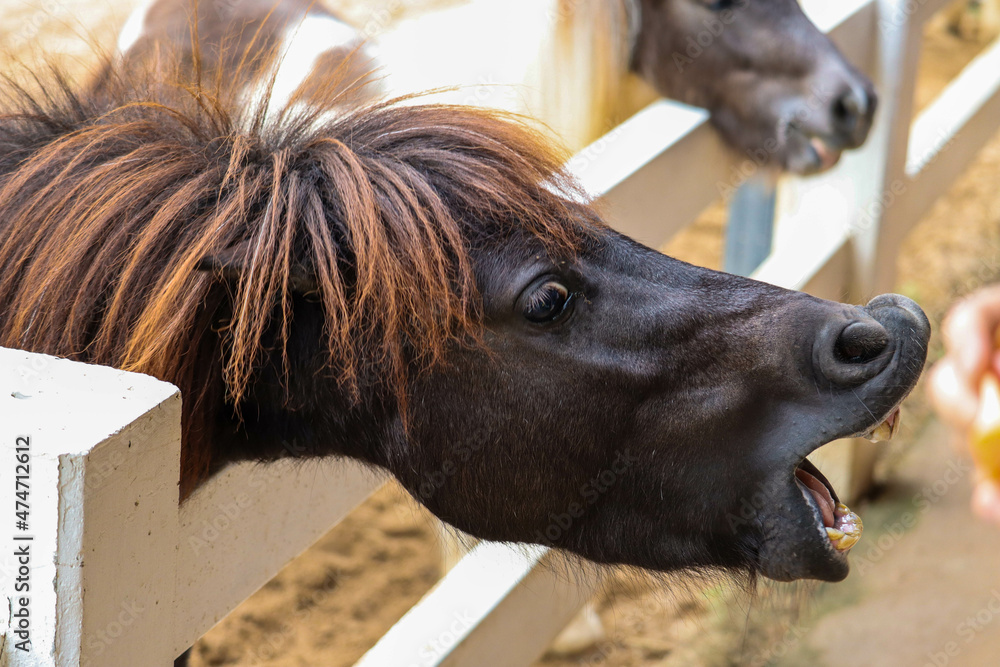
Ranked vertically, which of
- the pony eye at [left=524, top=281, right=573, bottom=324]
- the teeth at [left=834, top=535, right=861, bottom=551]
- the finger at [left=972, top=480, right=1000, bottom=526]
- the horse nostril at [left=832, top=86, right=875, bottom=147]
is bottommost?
the horse nostril at [left=832, top=86, right=875, bottom=147]

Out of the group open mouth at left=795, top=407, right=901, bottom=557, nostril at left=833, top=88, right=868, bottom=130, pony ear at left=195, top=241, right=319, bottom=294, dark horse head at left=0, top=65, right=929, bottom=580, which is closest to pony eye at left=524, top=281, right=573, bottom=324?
dark horse head at left=0, top=65, right=929, bottom=580

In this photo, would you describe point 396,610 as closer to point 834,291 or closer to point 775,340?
point 834,291

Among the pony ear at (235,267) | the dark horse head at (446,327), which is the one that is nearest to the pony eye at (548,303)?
the dark horse head at (446,327)

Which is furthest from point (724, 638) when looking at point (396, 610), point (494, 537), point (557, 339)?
point (557, 339)

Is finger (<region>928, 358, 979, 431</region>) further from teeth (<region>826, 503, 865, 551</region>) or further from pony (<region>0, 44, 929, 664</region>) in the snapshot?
teeth (<region>826, 503, 865, 551</region>)

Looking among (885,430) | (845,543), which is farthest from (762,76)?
(845,543)

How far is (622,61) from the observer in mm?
3156

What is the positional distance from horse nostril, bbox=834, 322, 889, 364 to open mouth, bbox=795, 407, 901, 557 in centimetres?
9

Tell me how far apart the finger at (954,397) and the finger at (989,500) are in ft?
0.20

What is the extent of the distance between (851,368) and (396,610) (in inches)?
81.4

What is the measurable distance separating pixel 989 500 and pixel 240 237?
34.3 inches

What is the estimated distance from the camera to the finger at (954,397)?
895mm

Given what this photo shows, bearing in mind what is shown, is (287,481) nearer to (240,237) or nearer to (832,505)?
(240,237)

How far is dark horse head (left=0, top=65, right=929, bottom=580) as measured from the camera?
1088 mm
